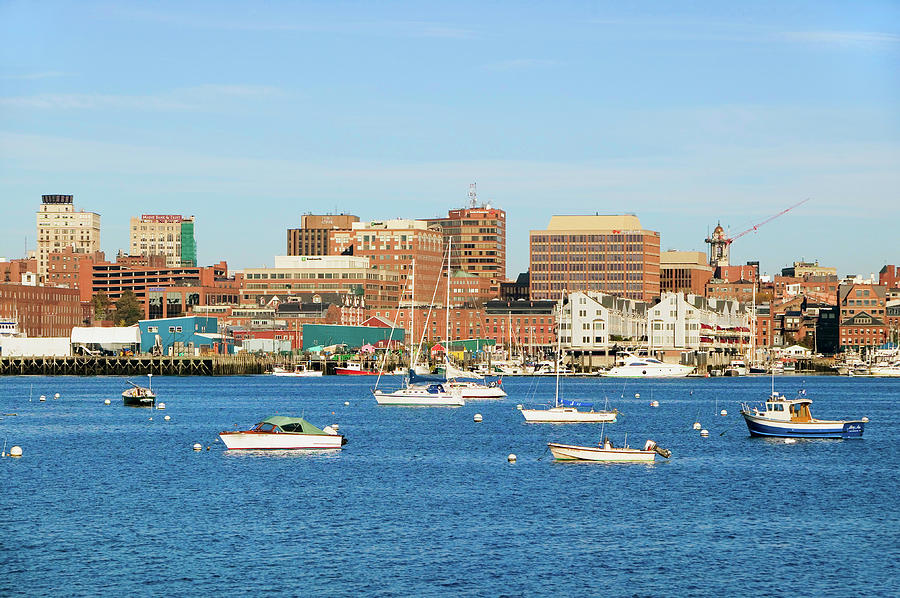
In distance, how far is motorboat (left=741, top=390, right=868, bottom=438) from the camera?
332ft

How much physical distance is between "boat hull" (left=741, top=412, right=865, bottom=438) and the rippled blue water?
1.04 metres

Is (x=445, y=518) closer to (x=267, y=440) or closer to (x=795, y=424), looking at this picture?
(x=267, y=440)

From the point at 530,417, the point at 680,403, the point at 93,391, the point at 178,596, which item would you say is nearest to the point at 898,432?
the point at 530,417

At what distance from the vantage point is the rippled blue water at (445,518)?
5169cm

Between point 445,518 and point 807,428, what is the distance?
147 feet

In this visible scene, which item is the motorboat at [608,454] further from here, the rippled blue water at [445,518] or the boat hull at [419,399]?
the boat hull at [419,399]

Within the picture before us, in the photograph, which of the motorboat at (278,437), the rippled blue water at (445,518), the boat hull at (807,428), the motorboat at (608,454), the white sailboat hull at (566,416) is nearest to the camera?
the rippled blue water at (445,518)

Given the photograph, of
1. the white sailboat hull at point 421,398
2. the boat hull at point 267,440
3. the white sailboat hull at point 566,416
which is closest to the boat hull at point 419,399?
Result: the white sailboat hull at point 421,398

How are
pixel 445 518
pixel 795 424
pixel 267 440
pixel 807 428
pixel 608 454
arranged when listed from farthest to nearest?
1. pixel 807 428
2. pixel 795 424
3. pixel 267 440
4. pixel 608 454
5. pixel 445 518

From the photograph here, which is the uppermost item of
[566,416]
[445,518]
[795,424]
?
[795,424]

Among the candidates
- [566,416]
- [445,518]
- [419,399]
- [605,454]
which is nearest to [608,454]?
[605,454]

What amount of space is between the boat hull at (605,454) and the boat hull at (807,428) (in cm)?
1967

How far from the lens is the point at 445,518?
6488cm

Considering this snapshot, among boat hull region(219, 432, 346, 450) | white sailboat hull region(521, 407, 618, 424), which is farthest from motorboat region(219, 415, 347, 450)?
white sailboat hull region(521, 407, 618, 424)
